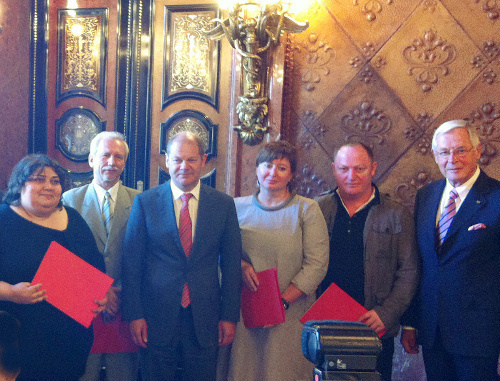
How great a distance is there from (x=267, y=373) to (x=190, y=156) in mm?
1064

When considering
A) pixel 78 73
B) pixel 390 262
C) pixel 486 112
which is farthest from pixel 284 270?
pixel 78 73

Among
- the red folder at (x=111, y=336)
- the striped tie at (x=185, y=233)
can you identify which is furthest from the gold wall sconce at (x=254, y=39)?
the red folder at (x=111, y=336)

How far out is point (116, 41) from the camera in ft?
13.7

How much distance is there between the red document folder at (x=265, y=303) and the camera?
2525 millimetres

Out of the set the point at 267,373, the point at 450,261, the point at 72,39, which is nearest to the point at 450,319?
the point at 450,261

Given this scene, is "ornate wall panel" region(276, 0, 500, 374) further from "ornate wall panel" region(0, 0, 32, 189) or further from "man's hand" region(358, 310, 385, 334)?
"ornate wall panel" region(0, 0, 32, 189)

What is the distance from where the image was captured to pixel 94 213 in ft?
9.11

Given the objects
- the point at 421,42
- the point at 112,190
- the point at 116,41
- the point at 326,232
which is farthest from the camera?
the point at 116,41

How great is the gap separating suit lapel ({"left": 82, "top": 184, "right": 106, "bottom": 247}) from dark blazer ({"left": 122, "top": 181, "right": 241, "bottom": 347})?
30 centimetres

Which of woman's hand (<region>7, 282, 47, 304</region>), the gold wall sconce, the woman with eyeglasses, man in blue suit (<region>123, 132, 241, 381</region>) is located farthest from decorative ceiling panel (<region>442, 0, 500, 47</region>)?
woman's hand (<region>7, 282, 47, 304</region>)

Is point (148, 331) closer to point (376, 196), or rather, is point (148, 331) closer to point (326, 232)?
point (326, 232)

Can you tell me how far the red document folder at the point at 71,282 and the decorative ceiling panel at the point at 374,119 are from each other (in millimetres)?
1840

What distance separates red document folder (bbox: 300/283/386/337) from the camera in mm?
2516

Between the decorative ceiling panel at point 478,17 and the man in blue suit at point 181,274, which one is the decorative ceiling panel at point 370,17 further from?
the man in blue suit at point 181,274
